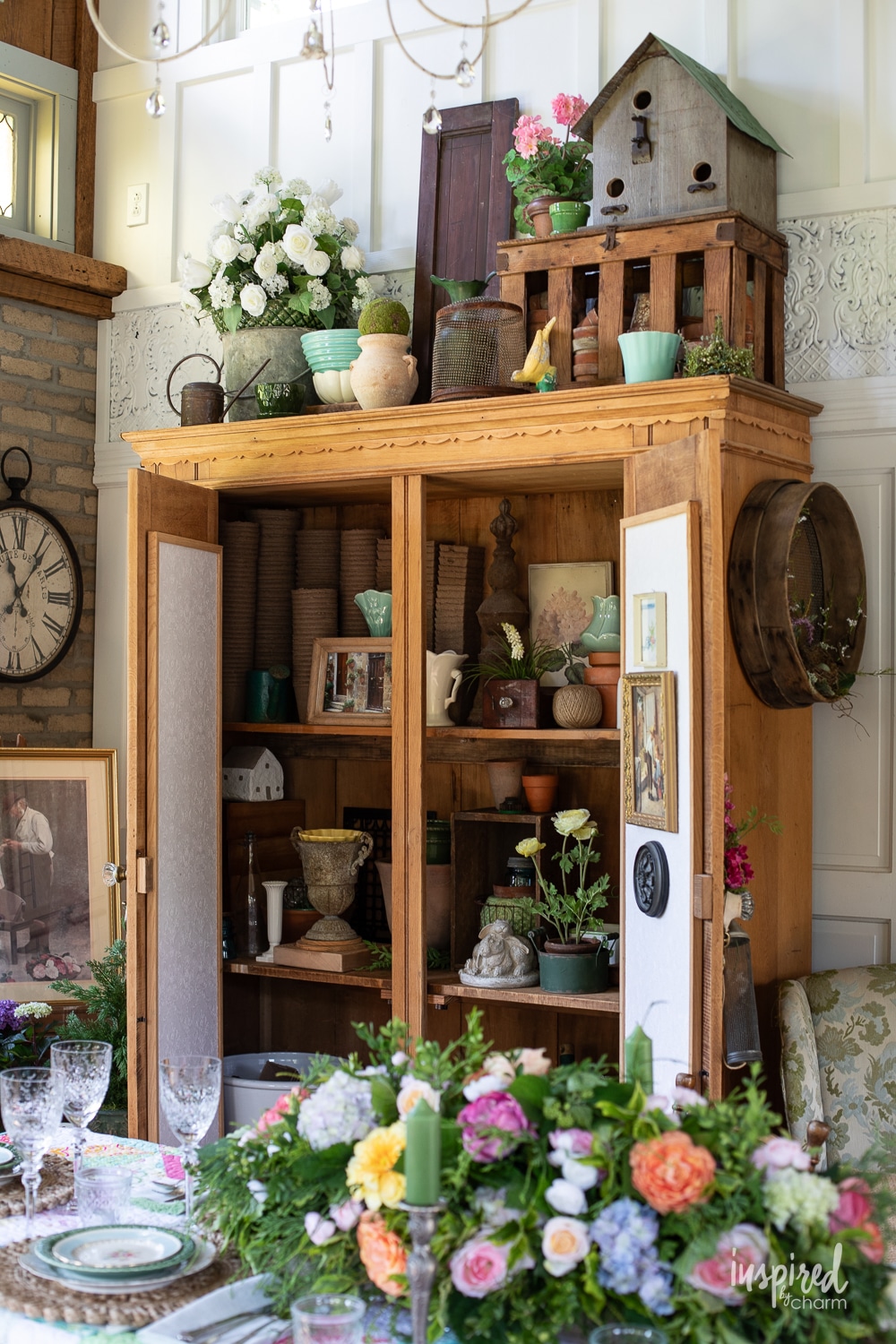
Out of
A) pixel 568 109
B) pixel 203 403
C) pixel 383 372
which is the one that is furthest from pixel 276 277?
pixel 568 109

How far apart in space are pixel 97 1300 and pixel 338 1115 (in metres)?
0.39

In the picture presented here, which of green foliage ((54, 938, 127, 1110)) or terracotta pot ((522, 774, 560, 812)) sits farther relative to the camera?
green foliage ((54, 938, 127, 1110))

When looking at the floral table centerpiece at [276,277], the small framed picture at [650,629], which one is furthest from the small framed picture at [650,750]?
the floral table centerpiece at [276,277]

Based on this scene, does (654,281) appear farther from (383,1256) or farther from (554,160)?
(383,1256)

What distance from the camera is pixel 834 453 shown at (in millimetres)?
3082

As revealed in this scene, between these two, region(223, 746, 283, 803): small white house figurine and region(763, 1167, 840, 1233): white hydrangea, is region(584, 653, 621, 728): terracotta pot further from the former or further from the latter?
region(763, 1167, 840, 1233): white hydrangea

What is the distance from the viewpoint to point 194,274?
11.7 feet

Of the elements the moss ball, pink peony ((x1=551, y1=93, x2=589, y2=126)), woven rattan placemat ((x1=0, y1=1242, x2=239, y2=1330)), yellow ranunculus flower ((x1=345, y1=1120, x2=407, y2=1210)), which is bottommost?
woven rattan placemat ((x1=0, y1=1242, x2=239, y2=1330))

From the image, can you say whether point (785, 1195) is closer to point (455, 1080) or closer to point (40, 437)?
point (455, 1080)

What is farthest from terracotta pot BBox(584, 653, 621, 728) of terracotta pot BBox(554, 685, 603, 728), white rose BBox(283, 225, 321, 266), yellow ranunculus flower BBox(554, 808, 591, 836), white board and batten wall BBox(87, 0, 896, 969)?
white rose BBox(283, 225, 321, 266)

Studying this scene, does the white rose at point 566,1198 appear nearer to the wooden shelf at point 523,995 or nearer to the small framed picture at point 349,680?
the wooden shelf at point 523,995

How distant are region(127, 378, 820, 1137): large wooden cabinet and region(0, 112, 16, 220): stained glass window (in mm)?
1104

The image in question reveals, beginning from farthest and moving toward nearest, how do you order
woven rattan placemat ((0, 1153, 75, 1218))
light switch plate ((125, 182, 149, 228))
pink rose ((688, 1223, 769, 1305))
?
light switch plate ((125, 182, 149, 228))
woven rattan placemat ((0, 1153, 75, 1218))
pink rose ((688, 1223, 769, 1305))

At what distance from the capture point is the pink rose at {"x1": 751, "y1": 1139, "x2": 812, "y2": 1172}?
51.2 inches
